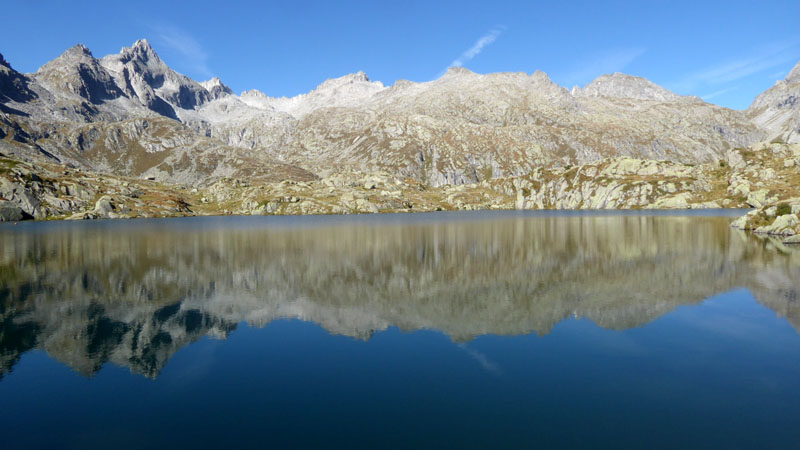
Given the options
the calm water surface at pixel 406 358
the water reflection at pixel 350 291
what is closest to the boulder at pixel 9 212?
the water reflection at pixel 350 291

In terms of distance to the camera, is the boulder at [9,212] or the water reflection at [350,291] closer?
the water reflection at [350,291]

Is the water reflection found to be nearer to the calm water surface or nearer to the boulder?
the calm water surface

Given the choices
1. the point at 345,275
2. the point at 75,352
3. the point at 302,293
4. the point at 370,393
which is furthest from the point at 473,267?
the point at 75,352

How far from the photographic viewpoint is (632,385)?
1784cm

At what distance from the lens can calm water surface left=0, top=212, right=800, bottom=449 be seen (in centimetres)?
1442

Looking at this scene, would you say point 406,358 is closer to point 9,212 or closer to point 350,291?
point 350,291

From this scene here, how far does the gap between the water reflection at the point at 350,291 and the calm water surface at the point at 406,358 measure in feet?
0.93

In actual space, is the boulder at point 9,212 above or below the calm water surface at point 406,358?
above

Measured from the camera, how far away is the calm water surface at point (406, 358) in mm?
14422

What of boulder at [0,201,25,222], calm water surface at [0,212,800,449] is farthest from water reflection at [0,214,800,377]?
boulder at [0,201,25,222]

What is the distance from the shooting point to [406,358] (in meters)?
21.6

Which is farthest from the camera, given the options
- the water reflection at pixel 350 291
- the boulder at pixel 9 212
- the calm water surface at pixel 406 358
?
the boulder at pixel 9 212

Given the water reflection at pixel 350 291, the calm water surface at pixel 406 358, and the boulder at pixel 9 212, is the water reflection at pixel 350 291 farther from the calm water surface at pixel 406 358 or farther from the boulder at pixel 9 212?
the boulder at pixel 9 212

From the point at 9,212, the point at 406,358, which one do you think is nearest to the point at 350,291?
the point at 406,358
